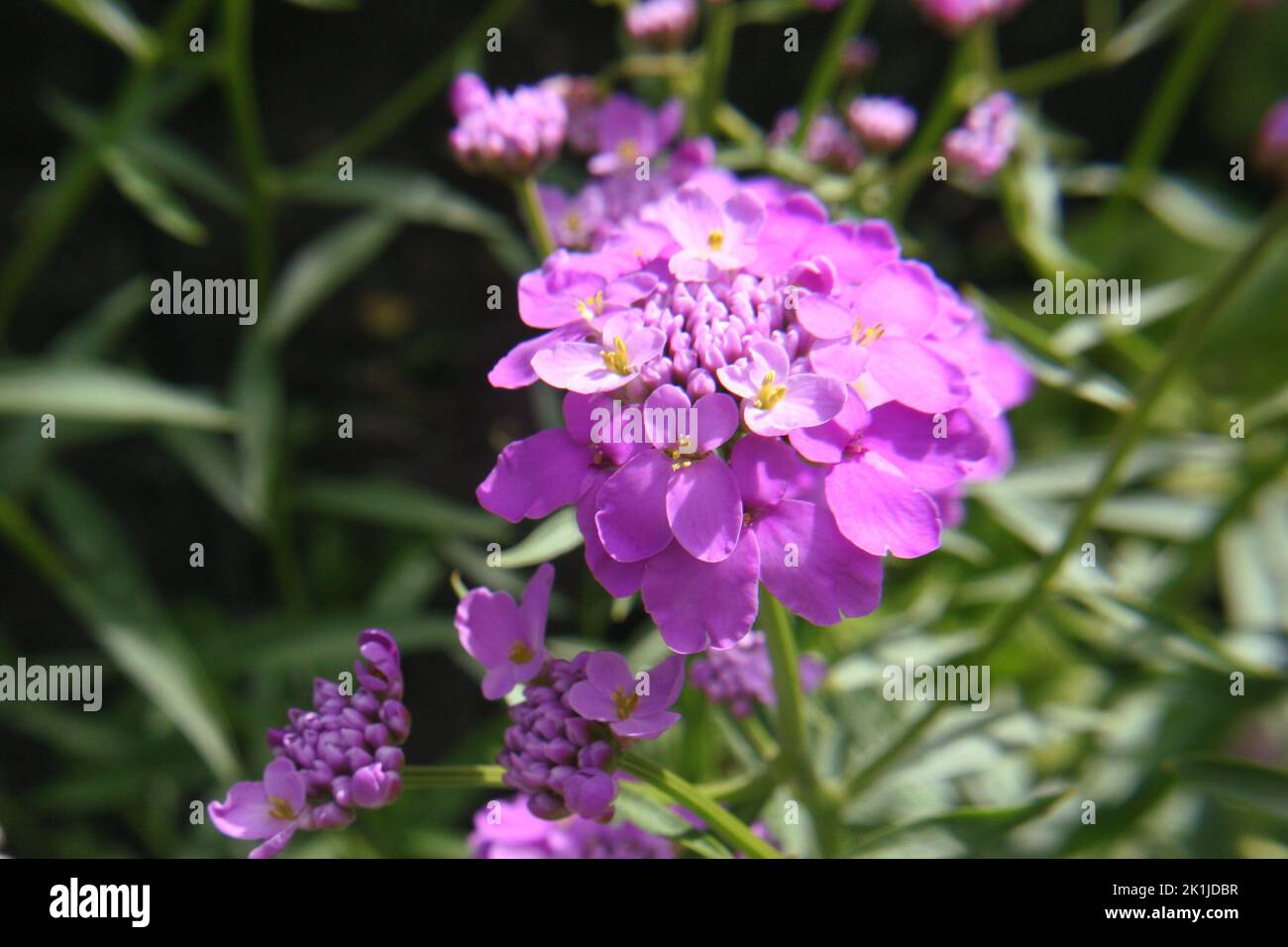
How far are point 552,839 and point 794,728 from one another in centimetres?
33

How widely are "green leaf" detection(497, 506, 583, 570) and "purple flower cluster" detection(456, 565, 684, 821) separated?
0.15 feet

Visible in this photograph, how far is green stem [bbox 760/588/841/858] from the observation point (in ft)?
3.47

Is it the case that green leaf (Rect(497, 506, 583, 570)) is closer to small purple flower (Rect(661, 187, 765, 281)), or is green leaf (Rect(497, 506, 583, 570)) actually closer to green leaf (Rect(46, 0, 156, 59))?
small purple flower (Rect(661, 187, 765, 281))

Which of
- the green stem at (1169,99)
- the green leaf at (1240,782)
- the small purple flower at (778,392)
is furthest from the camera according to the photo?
the green stem at (1169,99)

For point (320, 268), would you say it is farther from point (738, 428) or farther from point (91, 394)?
point (738, 428)

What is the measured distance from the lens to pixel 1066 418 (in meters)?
2.83

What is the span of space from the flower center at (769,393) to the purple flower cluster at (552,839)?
584 mm

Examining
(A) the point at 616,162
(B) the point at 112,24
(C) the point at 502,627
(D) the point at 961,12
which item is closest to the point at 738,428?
(C) the point at 502,627

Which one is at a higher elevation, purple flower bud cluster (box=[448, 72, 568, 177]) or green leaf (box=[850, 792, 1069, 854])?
purple flower bud cluster (box=[448, 72, 568, 177])

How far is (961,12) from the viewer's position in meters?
1.83

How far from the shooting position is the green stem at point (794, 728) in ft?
3.47

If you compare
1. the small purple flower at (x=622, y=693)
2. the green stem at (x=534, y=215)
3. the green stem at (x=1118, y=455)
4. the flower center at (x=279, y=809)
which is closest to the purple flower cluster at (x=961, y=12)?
the green stem at (x=1118, y=455)

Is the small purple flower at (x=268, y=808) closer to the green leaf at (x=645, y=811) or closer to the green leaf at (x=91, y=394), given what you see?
the green leaf at (x=645, y=811)

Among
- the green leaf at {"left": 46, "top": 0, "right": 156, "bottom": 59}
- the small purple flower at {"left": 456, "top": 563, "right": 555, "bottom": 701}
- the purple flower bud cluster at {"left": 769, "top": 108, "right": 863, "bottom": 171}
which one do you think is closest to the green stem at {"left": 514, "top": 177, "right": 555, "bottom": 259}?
the small purple flower at {"left": 456, "top": 563, "right": 555, "bottom": 701}
